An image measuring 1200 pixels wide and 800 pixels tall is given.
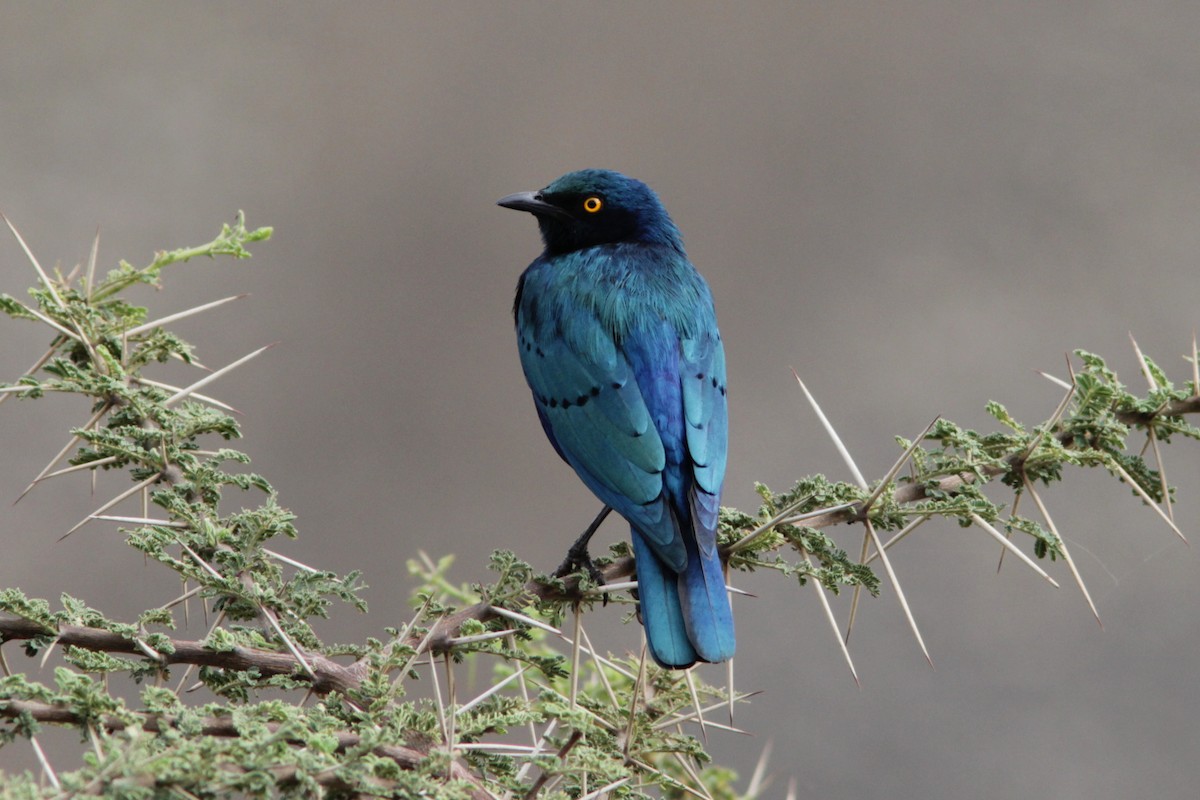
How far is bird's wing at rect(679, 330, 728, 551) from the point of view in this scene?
10.4ft

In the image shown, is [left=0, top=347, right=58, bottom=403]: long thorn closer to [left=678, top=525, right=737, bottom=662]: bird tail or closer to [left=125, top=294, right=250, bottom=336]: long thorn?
[left=125, top=294, right=250, bottom=336]: long thorn

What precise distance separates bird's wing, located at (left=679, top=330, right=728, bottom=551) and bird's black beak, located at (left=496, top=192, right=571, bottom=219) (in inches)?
33.2

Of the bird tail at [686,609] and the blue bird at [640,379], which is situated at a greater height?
the blue bird at [640,379]

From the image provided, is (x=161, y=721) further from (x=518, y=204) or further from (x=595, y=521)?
(x=518, y=204)

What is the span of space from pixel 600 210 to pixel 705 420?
119 centimetres

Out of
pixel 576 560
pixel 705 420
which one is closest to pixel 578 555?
pixel 576 560

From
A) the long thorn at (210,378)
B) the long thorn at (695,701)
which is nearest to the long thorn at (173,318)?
the long thorn at (210,378)

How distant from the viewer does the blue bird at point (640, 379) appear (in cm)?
304

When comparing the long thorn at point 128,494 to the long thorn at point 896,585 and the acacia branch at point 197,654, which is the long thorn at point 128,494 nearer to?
the acacia branch at point 197,654

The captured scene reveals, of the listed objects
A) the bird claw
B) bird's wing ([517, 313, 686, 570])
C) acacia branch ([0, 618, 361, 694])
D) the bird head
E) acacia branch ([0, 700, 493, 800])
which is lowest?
acacia branch ([0, 700, 493, 800])

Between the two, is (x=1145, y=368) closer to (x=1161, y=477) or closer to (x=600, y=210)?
(x=1161, y=477)

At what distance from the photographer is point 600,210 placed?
4.36 meters

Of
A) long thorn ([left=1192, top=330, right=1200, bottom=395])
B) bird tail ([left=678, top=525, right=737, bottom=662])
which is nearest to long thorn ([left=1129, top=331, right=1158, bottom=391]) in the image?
long thorn ([left=1192, top=330, right=1200, bottom=395])

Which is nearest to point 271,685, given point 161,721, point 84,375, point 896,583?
point 161,721
